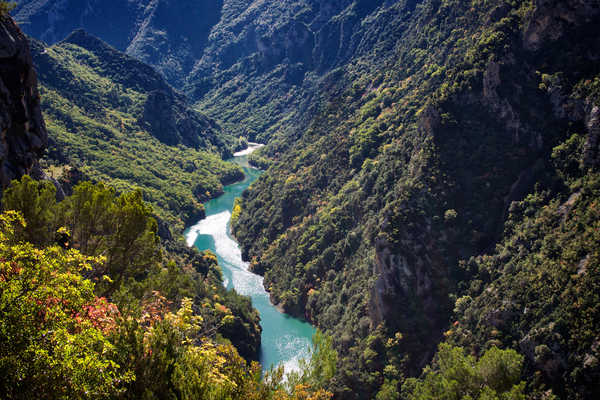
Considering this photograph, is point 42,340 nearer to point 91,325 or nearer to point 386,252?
point 91,325

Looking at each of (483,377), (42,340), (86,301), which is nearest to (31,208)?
(86,301)

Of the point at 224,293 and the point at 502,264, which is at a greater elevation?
the point at 502,264

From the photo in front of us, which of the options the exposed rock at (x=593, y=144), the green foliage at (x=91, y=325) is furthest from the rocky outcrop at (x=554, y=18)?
the green foliage at (x=91, y=325)

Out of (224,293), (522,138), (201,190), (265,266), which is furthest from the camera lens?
(201,190)

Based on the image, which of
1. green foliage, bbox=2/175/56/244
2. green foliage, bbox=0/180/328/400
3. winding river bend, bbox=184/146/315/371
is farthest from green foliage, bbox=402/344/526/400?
green foliage, bbox=2/175/56/244

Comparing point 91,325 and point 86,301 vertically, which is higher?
point 91,325

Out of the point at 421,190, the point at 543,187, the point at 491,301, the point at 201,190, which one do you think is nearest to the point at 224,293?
the point at 421,190

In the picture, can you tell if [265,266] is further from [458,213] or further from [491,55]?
[491,55]
